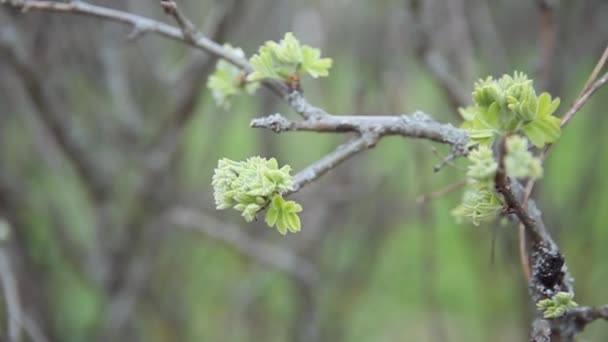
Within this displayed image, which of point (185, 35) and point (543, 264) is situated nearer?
point (543, 264)

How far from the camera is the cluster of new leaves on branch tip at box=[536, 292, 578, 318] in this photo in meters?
0.82

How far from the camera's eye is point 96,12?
106 cm

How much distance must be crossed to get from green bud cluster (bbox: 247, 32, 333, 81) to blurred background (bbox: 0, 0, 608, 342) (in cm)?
79

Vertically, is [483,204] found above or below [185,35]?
below

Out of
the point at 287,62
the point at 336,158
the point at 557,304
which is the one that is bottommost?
the point at 557,304

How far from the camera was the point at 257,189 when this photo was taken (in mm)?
764

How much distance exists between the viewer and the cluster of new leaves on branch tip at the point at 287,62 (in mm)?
912

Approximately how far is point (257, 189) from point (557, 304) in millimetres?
373

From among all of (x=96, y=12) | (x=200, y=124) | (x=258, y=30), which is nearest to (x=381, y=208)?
(x=258, y=30)

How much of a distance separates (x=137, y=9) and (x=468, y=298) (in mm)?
2137

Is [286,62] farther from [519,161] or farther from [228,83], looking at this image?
[519,161]

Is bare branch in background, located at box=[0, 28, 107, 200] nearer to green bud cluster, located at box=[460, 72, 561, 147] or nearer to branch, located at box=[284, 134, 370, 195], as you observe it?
branch, located at box=[284, 134, 370, 195]

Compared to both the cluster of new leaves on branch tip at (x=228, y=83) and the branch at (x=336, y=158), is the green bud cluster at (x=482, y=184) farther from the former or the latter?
the cluster of new leaves on branch tip at (x=228, y=83)

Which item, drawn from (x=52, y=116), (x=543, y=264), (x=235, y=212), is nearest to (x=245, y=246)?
(x=235, y=212)
